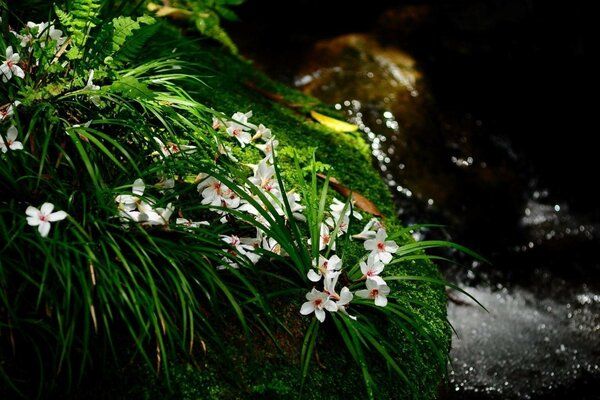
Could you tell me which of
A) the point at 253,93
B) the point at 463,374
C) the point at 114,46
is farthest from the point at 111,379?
the point at 463,374

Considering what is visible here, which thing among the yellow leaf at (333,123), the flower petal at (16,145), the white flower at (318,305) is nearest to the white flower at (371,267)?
the white flower at (318,305)

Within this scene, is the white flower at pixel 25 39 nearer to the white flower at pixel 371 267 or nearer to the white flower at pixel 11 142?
the white flower at pixel 11 142

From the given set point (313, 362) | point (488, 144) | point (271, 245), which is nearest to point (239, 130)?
point (271, 245)

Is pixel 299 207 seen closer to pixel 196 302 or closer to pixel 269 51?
pixel 196 302

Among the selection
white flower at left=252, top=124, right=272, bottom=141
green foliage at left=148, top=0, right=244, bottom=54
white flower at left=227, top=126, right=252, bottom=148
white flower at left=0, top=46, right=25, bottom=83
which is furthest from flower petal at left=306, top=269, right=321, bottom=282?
green foliage at left=148, top=0, right=244, bottom=54

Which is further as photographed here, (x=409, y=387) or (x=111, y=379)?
(x=409, y=387)

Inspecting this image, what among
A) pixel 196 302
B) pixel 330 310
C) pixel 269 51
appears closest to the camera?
pixel 196 302
